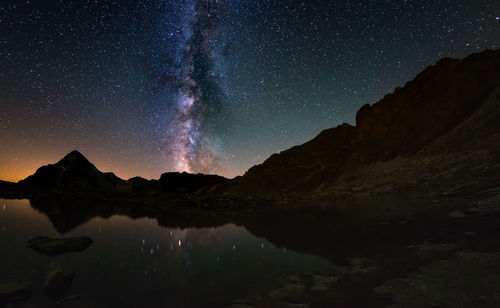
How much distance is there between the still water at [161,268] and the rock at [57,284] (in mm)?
224

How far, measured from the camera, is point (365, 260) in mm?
11742

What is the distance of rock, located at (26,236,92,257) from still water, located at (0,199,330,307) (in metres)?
0.41

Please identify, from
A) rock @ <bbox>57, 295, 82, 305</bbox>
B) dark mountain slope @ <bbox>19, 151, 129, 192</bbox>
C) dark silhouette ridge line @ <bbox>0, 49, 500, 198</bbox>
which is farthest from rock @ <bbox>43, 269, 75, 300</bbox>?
dark mountain slope @ <bbox>19, 151, 129, 192</bbox>

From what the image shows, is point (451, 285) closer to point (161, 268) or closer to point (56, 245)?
point (161, 268)

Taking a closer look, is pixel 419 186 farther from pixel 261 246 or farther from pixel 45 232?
pixel 45 232

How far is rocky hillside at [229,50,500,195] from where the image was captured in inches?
2235

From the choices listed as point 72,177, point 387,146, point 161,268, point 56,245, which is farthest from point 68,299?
point 72,177

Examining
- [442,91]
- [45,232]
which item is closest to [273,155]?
[442,91]

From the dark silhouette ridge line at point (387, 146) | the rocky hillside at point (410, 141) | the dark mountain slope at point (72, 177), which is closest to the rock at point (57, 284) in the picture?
the rocky hillside at point (410, 141)

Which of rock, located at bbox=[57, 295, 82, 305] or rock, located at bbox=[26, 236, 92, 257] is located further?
rock, located at bbox=[26, 236, 92, 257]

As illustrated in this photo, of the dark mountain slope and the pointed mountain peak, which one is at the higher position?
the pointed mountain peak

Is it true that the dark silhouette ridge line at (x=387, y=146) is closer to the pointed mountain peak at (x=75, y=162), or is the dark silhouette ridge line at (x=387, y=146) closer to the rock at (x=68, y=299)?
the pointed mountain peak at (x=75, y=162)

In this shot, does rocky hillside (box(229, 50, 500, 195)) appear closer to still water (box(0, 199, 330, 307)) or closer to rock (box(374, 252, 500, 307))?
rock (box(374, 252, 500, 307))

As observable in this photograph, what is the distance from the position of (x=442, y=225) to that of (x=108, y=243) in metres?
23.1
